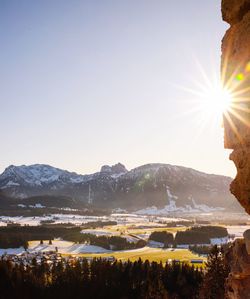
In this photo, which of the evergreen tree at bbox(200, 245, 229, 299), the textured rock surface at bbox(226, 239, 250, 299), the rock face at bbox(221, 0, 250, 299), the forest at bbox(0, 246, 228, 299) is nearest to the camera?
the rock face at bbox(221, 0, 250, 299)

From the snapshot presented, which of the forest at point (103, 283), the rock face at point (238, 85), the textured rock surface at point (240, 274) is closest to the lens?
the rock face at point (238, 85)

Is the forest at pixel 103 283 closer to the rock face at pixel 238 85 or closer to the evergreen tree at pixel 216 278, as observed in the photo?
the evergreen tree at pixel 216 278

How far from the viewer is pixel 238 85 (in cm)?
969

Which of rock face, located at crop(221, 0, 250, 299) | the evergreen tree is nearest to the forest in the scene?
the evergreen tree

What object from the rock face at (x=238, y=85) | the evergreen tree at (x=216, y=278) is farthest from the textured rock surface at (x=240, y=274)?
the evergreen tree at (x=216, y=278)

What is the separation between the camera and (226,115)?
34.2 feet

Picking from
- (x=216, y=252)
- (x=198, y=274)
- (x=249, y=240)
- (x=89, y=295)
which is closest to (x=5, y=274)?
(x=89, y=295)

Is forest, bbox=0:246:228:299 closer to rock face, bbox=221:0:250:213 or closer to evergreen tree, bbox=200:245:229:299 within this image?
evergreen tree, bbox=200:245:229:299

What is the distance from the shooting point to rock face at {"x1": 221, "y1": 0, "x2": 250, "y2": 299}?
31.2 ft

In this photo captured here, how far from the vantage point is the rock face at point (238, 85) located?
31.2ft

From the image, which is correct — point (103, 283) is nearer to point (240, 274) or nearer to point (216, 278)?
point (216, 278)

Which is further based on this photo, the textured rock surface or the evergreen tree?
the evergreen tree

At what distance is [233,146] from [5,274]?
11996 cm

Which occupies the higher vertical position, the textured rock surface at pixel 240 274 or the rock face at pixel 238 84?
the rock face at pixel 238 84
